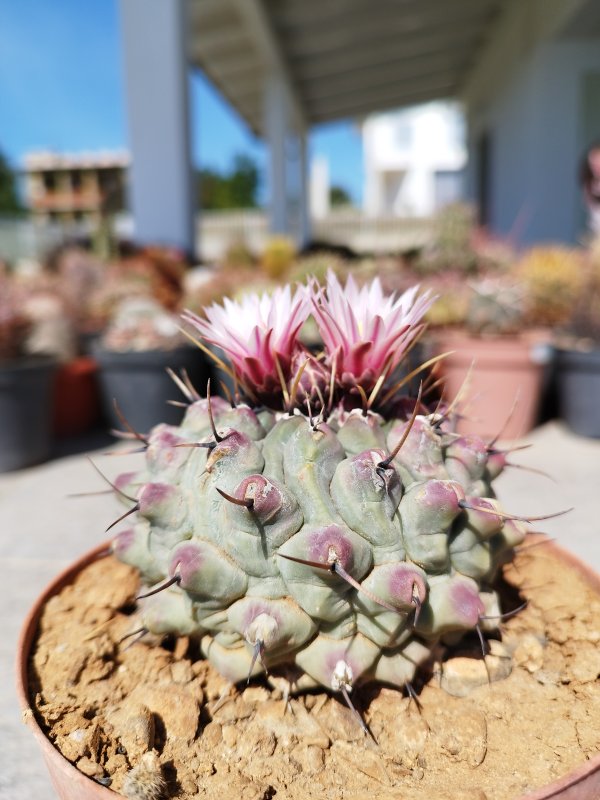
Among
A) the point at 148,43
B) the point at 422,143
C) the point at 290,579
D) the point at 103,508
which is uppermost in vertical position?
the point at 422,143

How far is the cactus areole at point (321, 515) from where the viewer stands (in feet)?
2.58

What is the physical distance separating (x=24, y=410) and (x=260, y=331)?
7.42 feet

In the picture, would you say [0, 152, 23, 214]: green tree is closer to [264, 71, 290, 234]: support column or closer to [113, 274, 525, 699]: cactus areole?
[264, 71, 290, 234]: support column

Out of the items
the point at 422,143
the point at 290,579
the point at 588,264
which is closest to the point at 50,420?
the point at 290,579

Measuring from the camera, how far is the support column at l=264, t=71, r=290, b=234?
11.3m

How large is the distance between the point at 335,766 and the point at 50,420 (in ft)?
8.52

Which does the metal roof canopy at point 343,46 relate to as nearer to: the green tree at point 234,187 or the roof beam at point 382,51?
the roof beam at point 382,51

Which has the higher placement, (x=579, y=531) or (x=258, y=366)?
(x=258, y=366)

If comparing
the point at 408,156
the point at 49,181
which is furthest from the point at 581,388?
the point at 49,181

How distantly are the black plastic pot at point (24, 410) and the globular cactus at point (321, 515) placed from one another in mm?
2026

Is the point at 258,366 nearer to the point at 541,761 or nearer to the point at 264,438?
the point at 264,438

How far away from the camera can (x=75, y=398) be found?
11.5 ft

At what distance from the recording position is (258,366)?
0.90 metres

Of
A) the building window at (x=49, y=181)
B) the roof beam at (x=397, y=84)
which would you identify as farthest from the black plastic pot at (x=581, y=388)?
the building window at (x=49, y=181)
